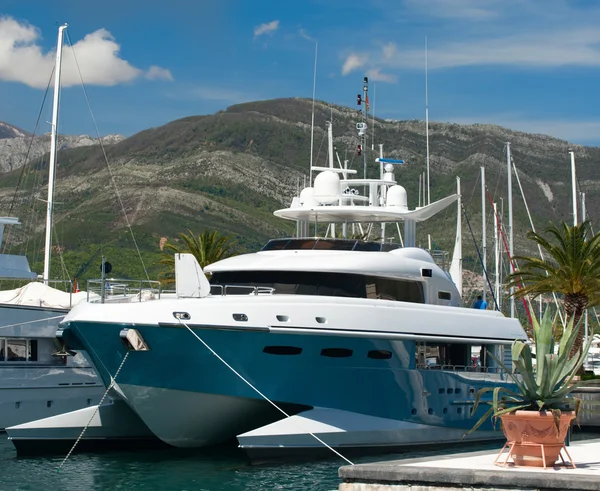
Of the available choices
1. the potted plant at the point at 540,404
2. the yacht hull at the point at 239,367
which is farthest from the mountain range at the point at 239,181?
the potted plant at the point at 540,404

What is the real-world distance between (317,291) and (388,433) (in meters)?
3.04

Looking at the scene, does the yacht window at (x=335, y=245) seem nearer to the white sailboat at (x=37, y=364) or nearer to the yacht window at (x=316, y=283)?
the yacht window at (x=316, y=283)

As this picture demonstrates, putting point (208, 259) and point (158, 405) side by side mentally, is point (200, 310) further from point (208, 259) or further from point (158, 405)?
point (208, 259)

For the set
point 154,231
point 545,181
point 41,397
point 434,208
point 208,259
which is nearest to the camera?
point 434,208

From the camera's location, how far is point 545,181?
17988 centimetres

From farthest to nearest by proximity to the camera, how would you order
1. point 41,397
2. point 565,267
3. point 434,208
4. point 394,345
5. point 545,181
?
point 545,181 < point 565,267 < point 41,397 < point 434,208 < point 394,345

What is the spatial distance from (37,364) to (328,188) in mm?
8549

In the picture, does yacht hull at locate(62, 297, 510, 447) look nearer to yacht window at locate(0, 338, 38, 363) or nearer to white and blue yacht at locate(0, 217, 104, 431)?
white and blue yacht at locate(0, 217, 104, 431)

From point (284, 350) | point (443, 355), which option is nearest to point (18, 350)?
point (284, 350)

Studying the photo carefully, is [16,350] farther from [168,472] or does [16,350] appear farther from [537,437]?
[537,437]

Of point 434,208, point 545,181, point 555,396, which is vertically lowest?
point 555,396

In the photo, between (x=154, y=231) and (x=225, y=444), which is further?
(x=154, y=231)

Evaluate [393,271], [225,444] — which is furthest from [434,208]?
[225,444]

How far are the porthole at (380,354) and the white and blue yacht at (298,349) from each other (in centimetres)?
3
